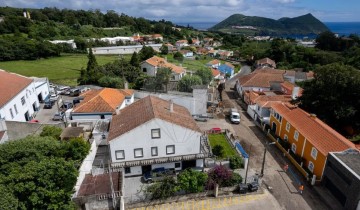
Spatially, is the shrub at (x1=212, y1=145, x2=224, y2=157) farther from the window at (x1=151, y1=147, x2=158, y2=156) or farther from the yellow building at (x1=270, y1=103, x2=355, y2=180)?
the yellow building at (x1=270, y1=103, x2=355, y2=180)

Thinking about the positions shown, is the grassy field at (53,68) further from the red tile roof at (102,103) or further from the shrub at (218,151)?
the shrub at (218,151)

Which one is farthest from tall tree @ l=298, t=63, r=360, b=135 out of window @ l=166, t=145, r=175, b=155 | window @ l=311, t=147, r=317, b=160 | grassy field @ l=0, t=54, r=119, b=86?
grassy field @ l=0, t=54, r=119, b=86

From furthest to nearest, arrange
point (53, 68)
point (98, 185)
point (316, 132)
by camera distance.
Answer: point (53, 68)
point (316, 132)
point (98, 185)

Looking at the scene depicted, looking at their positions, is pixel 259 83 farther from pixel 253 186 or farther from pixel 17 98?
→ pixel 17 98

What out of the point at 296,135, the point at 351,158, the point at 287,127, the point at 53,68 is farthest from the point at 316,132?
the point at 53,68

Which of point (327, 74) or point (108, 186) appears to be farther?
point (327, 74)

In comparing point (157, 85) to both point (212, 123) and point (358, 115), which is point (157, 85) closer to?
point (212, 123)

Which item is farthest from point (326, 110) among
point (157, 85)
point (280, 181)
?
point (157, 85)
